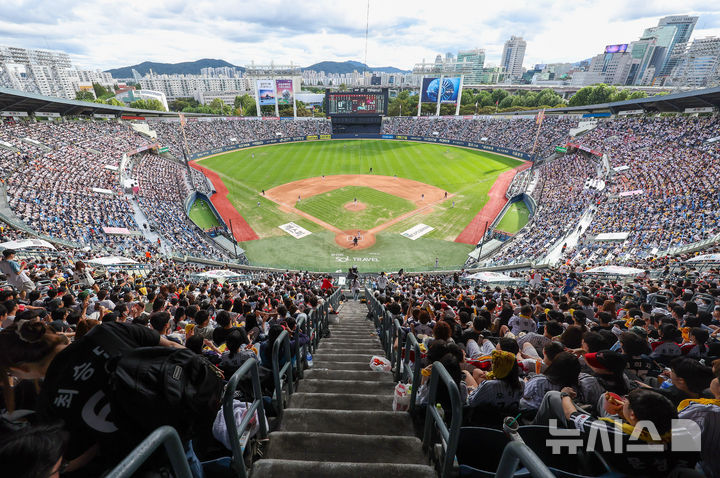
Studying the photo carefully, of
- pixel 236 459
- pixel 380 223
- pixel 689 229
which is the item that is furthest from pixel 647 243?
pixel 236 459

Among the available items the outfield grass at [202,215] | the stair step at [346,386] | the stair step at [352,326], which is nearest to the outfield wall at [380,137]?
the outfield grass at [202,215]

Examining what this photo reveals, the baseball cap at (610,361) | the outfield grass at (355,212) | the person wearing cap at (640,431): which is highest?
the person wearing cap at (640,431)

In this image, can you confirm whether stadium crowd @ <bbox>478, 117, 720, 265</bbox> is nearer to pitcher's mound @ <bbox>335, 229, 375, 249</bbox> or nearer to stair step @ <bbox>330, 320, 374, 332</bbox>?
pitcher's mound @ <bbox>335, 229, 375, 249</bbox>

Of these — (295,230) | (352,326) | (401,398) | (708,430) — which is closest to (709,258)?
(352,326)

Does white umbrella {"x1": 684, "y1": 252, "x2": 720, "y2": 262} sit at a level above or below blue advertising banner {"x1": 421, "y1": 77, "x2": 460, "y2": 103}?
below

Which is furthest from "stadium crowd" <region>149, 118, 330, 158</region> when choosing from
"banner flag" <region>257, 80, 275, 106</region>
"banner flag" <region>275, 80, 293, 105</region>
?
"banner flag" <region>275, 80, 293, 105</region>

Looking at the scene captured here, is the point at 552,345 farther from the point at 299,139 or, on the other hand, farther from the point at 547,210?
the point at 299,139

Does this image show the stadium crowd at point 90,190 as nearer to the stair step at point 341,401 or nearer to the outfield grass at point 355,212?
the outfield grass at point 355,212
